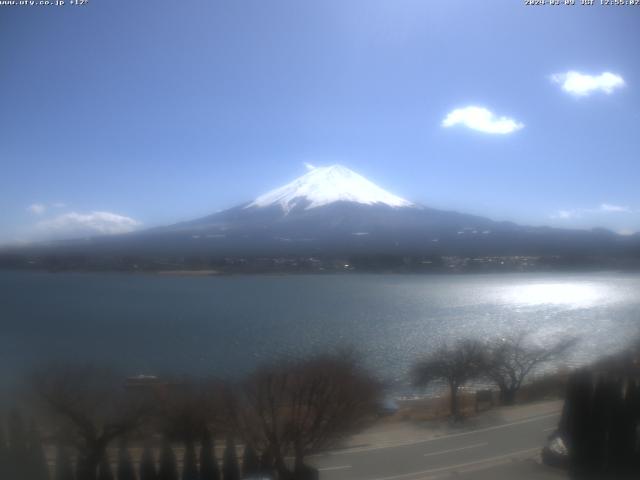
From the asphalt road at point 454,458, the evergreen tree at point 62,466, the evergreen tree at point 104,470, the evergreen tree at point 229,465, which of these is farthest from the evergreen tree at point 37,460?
the asphalt road at point 454,458

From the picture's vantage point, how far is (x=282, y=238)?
3.89m

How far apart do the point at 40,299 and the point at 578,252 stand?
4150 millimetres

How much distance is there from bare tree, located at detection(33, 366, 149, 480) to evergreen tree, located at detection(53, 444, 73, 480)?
0.15ft

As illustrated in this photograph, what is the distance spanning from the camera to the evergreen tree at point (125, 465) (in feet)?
6.48

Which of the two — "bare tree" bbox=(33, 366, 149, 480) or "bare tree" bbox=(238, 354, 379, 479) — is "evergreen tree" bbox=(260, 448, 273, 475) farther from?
"bare tree" bbox=(33, 366, 149, 480)

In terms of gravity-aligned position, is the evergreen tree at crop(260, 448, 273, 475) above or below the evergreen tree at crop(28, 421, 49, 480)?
below

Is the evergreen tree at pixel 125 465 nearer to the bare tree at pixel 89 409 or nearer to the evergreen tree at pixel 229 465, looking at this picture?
the bare tree at pixel 89 409

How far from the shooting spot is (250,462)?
201 centimetres

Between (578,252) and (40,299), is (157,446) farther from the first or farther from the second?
(578,252)

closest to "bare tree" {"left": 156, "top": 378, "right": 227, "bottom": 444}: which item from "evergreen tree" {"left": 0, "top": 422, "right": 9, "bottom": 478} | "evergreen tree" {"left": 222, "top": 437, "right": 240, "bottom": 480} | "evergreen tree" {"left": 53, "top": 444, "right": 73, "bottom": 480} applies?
"evergreen tree" {"left": 222, "top": 437, "right": 240, "bottom": 480}

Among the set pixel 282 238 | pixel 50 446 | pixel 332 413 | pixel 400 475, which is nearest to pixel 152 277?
pixel 282 238

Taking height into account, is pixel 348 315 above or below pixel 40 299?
below

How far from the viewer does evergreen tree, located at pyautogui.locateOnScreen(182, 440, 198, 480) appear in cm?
200

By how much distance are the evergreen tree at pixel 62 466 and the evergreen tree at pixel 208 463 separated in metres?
0.60
